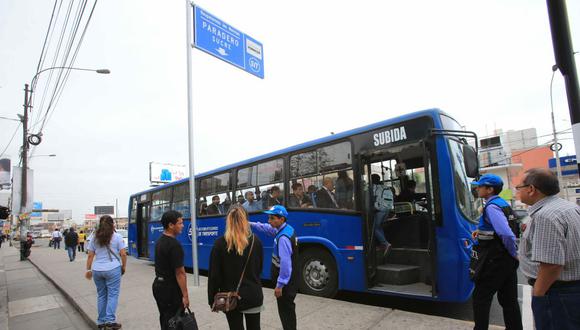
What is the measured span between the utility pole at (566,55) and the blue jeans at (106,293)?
5.66 metres

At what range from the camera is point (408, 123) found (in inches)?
229

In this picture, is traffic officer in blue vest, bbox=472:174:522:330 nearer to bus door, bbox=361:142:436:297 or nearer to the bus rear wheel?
bus door, bbox=361:142:436:297

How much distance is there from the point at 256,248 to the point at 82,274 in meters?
10.8

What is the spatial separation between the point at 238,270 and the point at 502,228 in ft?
8.45

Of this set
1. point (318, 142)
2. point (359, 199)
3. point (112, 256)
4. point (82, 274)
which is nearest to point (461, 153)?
point (359, 199)

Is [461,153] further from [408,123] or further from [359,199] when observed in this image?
[359,199]

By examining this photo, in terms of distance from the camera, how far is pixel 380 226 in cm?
624

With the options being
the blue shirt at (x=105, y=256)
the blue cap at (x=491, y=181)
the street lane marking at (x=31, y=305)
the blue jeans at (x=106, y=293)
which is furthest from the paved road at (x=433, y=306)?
the street lane marking at (x=31, y=305)

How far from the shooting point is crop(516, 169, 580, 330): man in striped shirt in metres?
2.40

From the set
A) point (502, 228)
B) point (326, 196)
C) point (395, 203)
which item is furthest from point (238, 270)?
point (395, 203)

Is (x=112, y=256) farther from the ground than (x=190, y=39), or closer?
closer

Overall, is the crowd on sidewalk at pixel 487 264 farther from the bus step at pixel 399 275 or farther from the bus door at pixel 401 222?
the bus step at pixel 399 275

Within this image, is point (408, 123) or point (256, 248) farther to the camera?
point (408, 123)

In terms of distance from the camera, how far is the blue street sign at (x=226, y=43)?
8.47 m
